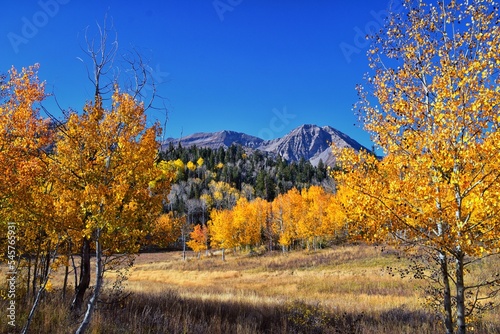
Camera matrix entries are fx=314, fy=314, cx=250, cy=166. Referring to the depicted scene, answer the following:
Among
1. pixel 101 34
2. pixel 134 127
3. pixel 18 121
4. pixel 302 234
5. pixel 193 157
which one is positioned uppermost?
pixel 193 157

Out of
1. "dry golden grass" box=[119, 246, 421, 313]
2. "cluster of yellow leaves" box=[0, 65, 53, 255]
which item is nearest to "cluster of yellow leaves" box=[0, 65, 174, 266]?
"cluster of yellow leaves" box=[0, 65, 53, 255]

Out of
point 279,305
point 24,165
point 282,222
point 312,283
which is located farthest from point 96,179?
point 282,222

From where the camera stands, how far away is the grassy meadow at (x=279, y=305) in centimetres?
823

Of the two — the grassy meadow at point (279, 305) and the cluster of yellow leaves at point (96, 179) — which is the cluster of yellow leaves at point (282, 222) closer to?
the grassy meadow at point (279, 305)

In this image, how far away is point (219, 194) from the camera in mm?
99625

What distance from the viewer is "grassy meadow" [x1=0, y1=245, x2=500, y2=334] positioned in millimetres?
8227

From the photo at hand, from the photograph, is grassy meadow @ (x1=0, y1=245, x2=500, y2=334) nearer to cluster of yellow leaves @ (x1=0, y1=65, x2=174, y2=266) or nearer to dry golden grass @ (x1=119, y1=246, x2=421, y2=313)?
dry golden grass @ (x1=119, y1=246, x2=421, y2=313)

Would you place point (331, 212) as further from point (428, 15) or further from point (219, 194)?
point (219, 194)

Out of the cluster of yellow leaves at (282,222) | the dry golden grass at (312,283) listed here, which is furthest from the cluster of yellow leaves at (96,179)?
the cluster of yellow leaves at (282,222)

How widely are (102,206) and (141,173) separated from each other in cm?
97

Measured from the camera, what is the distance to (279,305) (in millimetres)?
13797

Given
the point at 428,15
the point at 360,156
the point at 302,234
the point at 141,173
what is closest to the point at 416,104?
the point at 360,156

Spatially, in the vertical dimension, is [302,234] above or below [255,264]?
above

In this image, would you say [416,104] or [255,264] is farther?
[255,264]
